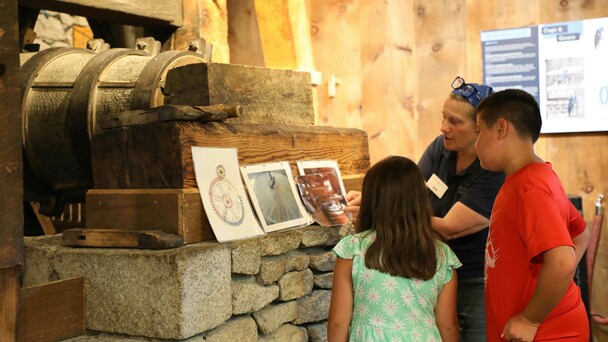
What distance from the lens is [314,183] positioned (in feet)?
9.93

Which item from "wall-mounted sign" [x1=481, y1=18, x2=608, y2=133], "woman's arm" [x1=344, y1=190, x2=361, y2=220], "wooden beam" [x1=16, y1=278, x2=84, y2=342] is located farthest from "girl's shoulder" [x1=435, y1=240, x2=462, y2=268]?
"wall-mounted sign" [x1=481, y1=18, x2=608, y2=133]

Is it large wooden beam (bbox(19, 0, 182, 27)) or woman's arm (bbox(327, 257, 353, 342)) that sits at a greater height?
large wooden beam (bbox(19, 0, 182, 27))

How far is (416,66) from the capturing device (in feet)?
15.5

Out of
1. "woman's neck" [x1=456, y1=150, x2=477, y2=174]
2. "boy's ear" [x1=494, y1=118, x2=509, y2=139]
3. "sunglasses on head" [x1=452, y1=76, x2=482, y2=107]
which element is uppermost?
"sunglasses on head" [x1=452, y1=76, x2=482, y2=107]

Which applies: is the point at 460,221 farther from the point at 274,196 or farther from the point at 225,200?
the point at 225,200

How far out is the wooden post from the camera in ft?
6.66

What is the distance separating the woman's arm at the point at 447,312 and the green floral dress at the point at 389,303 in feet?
0.12

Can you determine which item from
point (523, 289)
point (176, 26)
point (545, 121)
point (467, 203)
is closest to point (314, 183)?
point (467, 203)

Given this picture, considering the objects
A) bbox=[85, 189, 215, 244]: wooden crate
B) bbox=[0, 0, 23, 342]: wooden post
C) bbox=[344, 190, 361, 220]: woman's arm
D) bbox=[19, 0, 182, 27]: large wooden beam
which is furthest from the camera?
bbox=[19, 0, 182, 27]: large wooden beam

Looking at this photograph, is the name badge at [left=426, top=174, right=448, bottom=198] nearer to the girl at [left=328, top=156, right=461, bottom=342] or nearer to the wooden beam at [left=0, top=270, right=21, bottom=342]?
A: the girl at [left=328, top=156, right=461, bottom=342]

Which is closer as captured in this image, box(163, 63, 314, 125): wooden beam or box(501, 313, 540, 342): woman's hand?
box(501, 313, 540, 342): woman's hand

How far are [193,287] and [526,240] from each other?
1039mm

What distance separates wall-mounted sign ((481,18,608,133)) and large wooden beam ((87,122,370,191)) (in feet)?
6.43

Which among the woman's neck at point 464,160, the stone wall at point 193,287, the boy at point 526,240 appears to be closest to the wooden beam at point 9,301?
the stone wall at point 193,287
